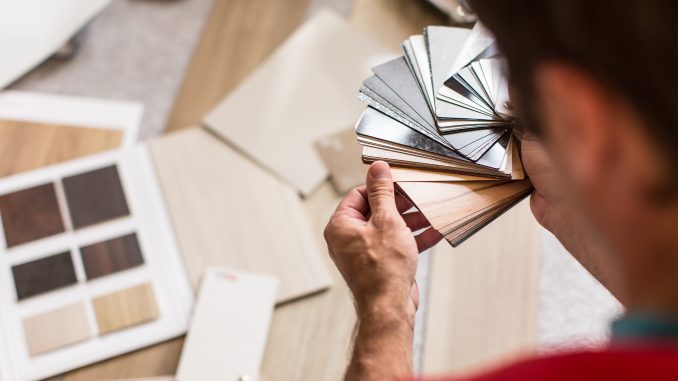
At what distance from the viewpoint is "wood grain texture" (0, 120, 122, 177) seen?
51.2 inches

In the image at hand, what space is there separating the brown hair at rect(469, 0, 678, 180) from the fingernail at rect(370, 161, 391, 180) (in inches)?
14.1

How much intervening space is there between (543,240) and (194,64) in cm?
84

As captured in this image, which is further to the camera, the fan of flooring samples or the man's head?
the fan of flooring samples

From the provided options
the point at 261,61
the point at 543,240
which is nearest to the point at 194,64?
the point at 261,61

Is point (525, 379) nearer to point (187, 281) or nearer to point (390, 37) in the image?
point (187, 281)

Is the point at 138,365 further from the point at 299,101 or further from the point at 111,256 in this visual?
the point at 299,101

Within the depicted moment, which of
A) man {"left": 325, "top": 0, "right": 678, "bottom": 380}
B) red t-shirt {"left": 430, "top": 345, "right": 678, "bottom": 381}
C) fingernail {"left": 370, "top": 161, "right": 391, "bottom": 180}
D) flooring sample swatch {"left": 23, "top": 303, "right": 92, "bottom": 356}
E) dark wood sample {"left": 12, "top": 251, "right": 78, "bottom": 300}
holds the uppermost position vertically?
man {"left": 325, "top": 0, "right": 678, "bottom": 380}

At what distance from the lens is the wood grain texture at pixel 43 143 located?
51.2 inches

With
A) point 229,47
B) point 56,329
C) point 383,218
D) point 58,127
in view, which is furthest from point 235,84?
point 383,218

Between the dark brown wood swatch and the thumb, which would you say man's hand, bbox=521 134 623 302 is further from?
the dark brown wood swatch

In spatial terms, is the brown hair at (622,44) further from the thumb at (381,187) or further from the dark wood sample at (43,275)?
the dark wood sample at (43,275)

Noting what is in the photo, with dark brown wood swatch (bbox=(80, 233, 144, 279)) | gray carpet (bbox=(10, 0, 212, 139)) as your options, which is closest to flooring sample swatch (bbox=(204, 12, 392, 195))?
gray carpet (bbox=(10, 0, 212, 139))

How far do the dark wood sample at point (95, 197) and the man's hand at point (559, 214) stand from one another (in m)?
0.77

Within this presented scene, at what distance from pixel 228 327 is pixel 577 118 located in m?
0.83
